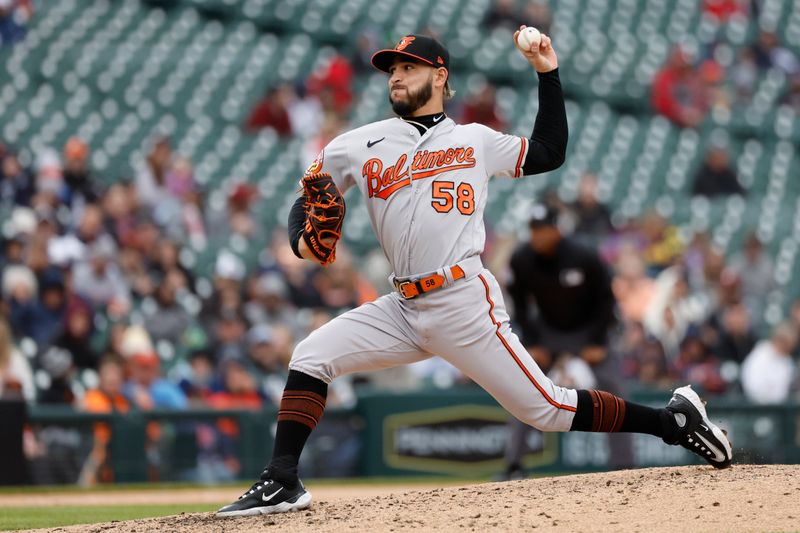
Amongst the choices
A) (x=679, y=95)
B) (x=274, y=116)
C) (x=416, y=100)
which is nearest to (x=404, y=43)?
(x=416, y=100)

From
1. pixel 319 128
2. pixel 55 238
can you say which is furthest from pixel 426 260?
pixel 319 128

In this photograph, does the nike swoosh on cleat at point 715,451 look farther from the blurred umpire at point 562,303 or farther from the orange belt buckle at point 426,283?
the blurred umpire at point 562,303

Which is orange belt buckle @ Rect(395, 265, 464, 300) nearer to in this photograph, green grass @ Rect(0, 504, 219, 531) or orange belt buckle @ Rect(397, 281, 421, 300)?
orange belt buckle @ Rect(397, 281, 421, 300)

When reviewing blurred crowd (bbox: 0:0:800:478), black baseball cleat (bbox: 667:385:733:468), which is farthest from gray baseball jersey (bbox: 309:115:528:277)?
blurred crowd (bbox: 0:0:800:478)

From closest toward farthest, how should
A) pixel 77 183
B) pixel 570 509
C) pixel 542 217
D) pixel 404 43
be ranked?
pixel 570 509 → pixel 404 43 → pixel 542 217 → pixel 77 183

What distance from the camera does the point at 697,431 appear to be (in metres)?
5.38

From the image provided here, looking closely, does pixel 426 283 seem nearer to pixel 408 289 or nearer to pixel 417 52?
pixel 408 289

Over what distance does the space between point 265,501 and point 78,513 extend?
2.29 metres

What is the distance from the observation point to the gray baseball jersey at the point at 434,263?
4.95m

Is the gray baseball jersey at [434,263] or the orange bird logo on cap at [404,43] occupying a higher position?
the orange bird logo on cap at [404,43]

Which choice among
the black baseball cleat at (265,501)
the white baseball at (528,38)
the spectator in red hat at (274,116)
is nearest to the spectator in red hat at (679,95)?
the spectator in red hat at (274,116)

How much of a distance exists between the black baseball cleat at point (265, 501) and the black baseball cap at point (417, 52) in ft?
5.47

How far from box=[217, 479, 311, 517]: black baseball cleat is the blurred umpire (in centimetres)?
297

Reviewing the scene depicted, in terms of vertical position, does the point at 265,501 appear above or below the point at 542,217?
below
